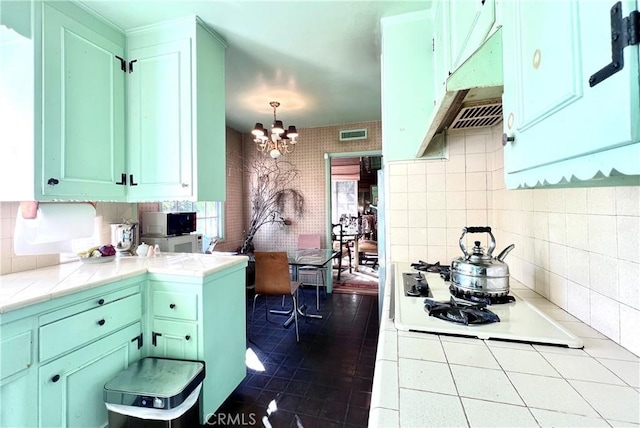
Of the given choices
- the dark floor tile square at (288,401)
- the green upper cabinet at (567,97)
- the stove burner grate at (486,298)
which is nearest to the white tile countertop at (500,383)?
the stove burner grate at (486,298)

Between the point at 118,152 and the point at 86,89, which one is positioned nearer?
the point at 86,89

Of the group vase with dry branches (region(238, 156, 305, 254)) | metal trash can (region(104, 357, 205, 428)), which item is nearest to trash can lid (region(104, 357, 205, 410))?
metal trash can (region(104, 357, 205, 428))

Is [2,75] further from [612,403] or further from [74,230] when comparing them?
[612,403]

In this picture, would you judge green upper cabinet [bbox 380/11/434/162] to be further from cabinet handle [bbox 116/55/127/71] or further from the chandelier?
cabinet handle [bbox 116/55/127/71]

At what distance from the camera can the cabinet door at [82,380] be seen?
1.17 metres

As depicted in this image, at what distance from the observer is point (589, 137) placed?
380 millimetres

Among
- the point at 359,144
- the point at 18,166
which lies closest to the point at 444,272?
the point at 18,166

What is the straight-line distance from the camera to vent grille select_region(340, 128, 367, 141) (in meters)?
4.02

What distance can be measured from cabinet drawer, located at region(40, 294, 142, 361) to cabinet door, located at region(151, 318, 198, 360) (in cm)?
15

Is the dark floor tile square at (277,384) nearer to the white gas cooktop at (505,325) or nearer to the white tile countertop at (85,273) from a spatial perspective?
the white tile countertop at (85,273)

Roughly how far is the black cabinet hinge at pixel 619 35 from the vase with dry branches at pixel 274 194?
4.02m

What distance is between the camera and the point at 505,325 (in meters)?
0.85

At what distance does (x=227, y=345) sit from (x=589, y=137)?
6.39ft

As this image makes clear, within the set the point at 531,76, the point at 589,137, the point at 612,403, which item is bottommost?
the point at 612,403
